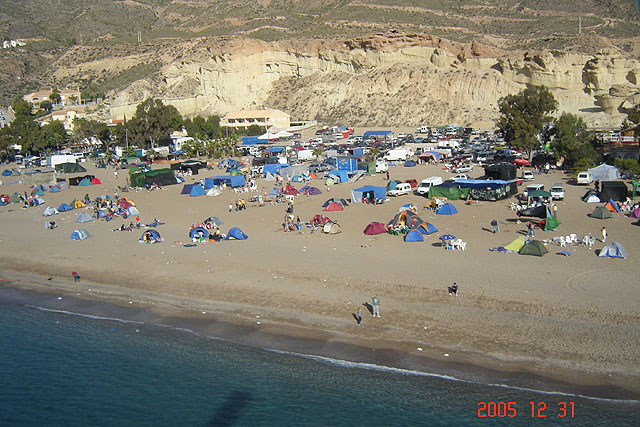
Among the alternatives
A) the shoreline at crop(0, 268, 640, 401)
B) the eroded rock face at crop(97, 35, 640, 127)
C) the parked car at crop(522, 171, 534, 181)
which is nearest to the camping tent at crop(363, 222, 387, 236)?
the shoreline at crop(0, 268, 640, 401)

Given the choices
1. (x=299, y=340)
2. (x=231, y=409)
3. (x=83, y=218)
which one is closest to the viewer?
(x=231, y=409)

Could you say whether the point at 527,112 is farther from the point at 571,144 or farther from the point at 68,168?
the point at 68,168

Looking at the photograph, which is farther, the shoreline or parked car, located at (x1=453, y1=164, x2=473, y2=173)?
parked car, located at (x1=453, y1=164, x2=473, y2=173)

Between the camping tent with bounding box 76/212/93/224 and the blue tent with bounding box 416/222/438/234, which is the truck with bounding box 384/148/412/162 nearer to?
the blue tent with bounding box 416/222/438/234

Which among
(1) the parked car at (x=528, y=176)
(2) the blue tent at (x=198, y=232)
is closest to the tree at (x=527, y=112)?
(1) the parked car at (x=528, y=176)

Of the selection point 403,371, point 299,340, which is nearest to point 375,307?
point 299,340

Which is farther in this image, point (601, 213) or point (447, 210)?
point (447, 210)

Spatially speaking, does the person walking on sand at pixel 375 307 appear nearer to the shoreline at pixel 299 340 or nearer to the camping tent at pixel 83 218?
the shoreline at pixel 299 340
